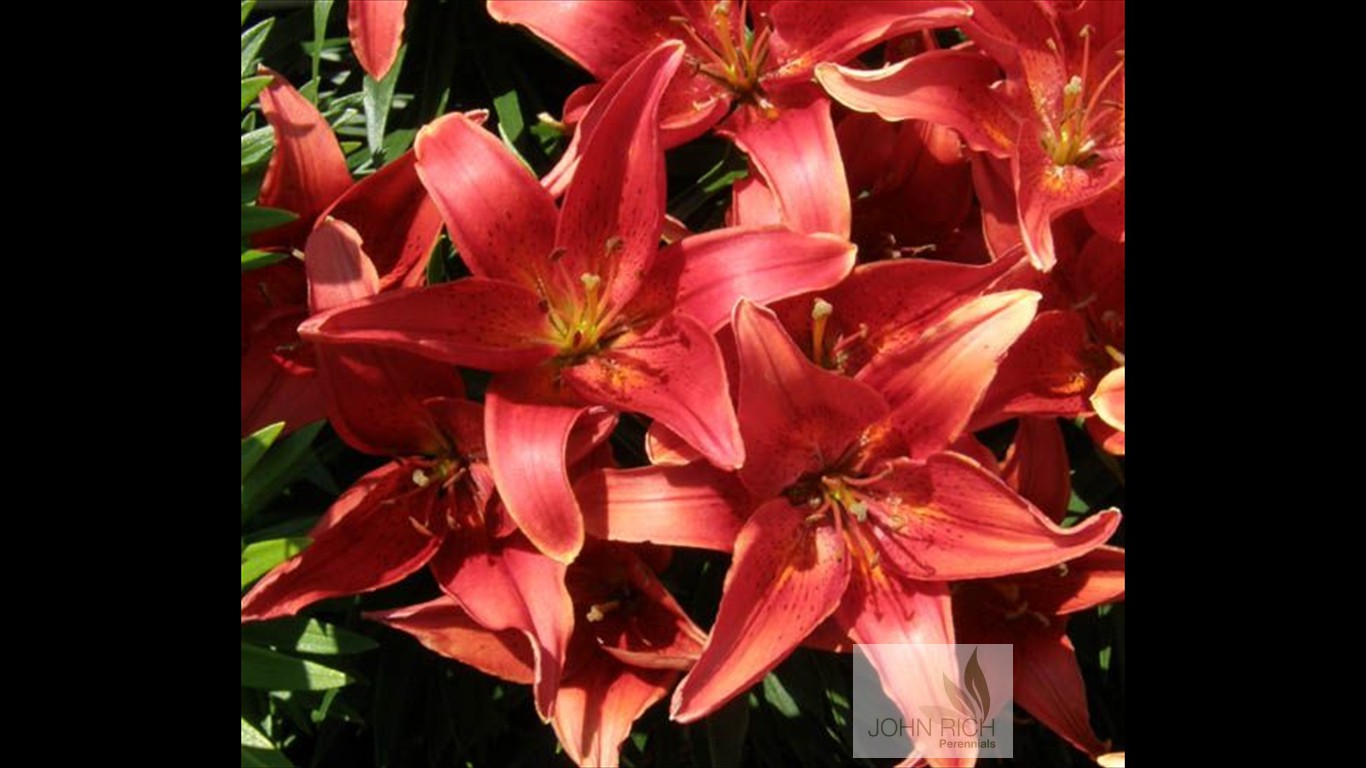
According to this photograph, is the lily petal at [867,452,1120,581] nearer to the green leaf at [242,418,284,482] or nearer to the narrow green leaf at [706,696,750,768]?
the narrow green leaf at [706,696,750,768]

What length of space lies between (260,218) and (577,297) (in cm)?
19

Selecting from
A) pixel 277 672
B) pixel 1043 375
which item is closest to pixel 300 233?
pixel 277 672

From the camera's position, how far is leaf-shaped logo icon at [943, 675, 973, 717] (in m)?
0.72

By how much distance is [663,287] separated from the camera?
0.75 meters

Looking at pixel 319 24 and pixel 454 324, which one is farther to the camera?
pixel 319 24

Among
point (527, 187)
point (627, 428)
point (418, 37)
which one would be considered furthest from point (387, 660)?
point (418, 37)

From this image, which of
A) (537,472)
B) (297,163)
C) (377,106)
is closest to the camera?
(537,472)

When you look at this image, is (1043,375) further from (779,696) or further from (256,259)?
(256,259)

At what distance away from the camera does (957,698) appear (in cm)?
73

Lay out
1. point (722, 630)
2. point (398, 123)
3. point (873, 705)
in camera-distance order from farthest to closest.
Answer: point (398, 123) < point (873, 705) < point (722, 630)

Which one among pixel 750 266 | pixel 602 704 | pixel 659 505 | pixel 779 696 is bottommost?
pixel 779 696

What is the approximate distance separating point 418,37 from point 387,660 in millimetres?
449

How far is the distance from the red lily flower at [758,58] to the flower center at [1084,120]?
0.39ft
